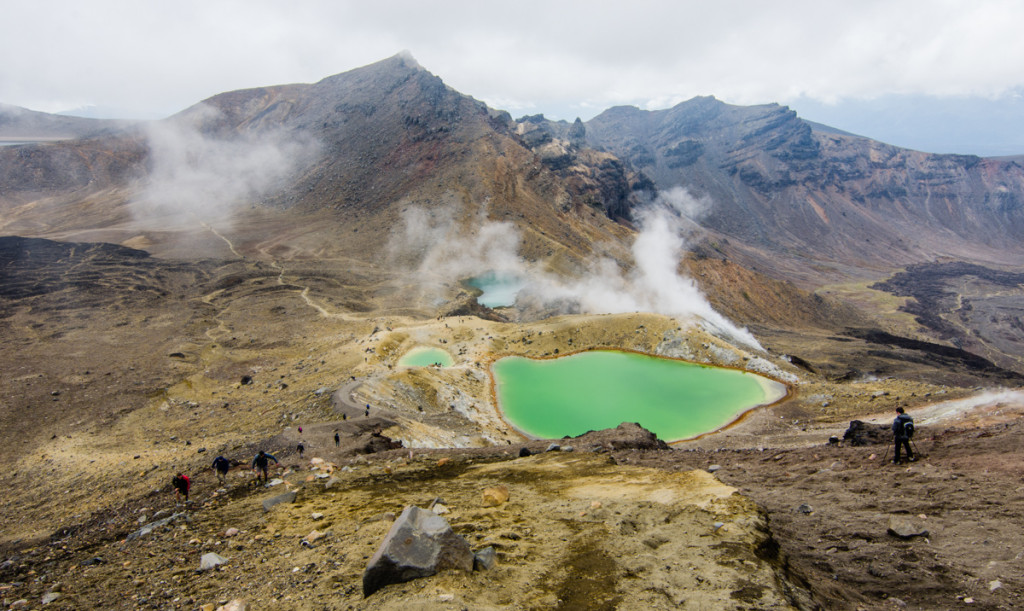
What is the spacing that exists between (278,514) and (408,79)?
160 metres

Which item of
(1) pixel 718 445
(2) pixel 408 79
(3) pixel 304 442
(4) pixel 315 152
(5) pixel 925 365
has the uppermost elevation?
(2) pixel 408 79

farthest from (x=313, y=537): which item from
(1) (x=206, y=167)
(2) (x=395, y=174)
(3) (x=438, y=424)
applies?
(1) (x=206, y=167)

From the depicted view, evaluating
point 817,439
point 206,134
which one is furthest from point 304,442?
point 206,134

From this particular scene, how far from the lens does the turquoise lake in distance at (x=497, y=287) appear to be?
2970 inches

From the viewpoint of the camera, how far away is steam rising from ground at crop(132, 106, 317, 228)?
403 ft

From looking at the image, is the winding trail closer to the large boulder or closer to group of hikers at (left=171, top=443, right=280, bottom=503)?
group of hikers at (left=171, top=443, right=280, bottom=503)

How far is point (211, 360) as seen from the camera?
45.7m

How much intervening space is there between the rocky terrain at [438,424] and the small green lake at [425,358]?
38.7 inches

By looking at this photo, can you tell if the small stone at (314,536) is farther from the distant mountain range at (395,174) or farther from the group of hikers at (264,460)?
the distant mountain range at (395,174)

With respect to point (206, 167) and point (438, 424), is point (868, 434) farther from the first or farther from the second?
point (206, 167)

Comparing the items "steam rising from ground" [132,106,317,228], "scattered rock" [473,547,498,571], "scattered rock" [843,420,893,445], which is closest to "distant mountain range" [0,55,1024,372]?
"steam rising from ground" [132,106,317,228]

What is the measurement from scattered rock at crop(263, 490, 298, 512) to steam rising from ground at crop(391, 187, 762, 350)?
47670 mm

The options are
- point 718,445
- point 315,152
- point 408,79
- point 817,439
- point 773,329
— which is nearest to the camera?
point 817,439

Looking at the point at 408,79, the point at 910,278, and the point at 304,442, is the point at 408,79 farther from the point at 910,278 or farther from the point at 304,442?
Result: the point at 910,278
